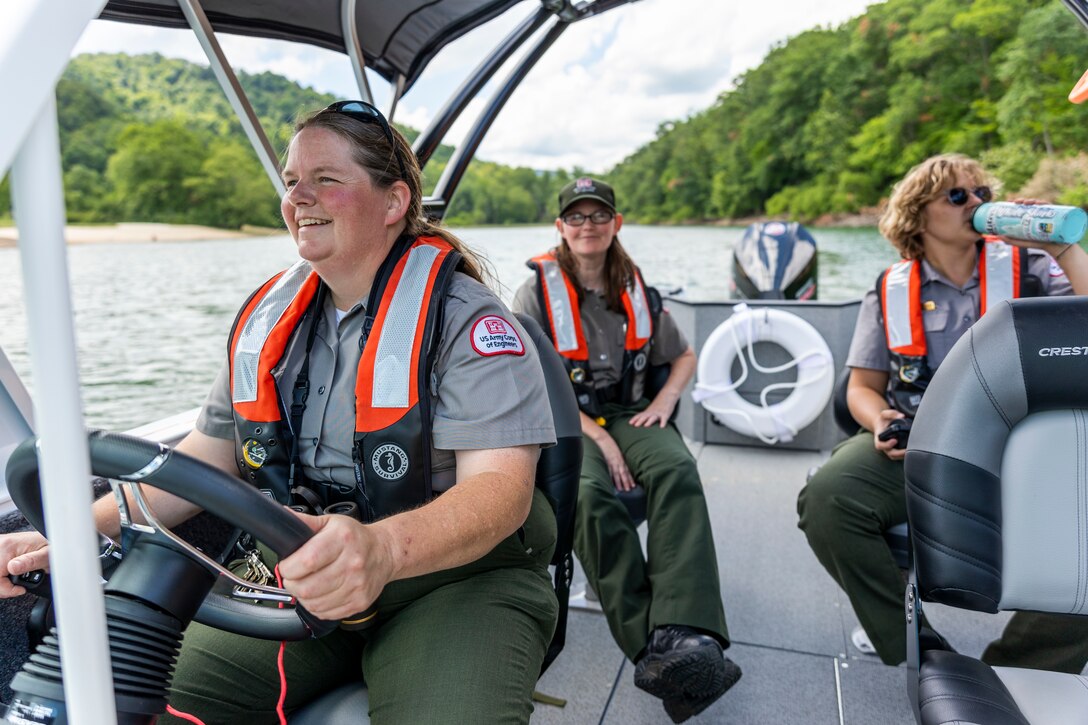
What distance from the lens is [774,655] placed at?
2.02 meters

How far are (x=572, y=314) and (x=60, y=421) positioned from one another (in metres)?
1.94

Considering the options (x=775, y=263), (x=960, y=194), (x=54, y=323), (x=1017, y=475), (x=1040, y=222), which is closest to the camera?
(x=54, y=323)

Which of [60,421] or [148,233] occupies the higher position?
[148,233]

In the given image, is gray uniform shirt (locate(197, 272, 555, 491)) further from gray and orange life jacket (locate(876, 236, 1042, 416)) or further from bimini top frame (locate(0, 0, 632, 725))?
gray and orange life jacket (locate(876, 236, 1042, 416))

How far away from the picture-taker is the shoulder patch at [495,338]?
1213 millimetres

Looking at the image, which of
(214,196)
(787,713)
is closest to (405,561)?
(787,713)

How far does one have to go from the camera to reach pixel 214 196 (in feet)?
25.6

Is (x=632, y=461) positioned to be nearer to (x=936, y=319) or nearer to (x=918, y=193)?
(x=936, y=319)

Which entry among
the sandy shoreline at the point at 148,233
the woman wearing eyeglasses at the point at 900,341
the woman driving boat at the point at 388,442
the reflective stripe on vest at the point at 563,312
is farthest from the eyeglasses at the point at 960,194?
the sandy shoreline at the point at 148,233

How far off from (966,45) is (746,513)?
961 inches

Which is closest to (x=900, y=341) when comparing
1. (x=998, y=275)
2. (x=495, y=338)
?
(x=998, y=275)

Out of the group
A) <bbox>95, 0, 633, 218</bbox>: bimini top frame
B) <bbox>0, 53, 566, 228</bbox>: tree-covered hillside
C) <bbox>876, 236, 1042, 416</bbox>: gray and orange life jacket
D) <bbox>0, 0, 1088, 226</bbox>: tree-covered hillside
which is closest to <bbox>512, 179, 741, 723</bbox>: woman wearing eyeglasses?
<bbox>95, 0, 633, 218</bbox>: bimini top frame

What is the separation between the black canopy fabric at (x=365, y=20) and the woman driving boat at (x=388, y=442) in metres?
0.80

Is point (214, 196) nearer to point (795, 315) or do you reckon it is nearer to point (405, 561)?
point (795, 315)
